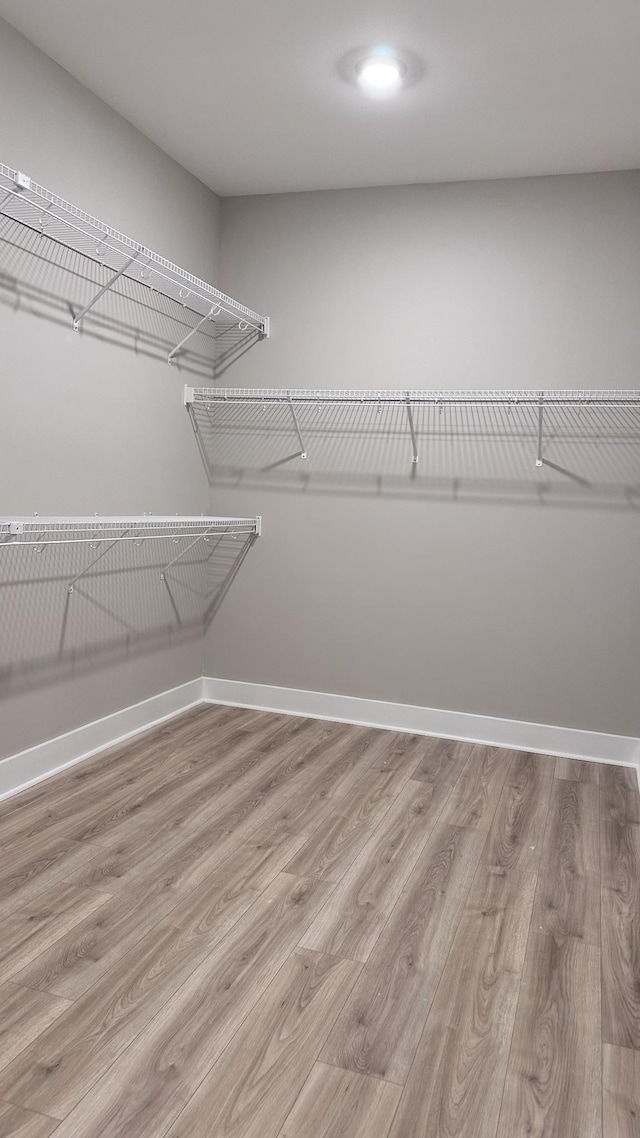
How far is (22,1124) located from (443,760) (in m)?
2.19

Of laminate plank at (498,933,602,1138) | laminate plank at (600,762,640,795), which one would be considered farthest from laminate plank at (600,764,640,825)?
laminate plank at (498,933,602,1138)

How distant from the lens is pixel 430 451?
3605 millimetres

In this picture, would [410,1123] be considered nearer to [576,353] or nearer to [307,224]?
[576,353]

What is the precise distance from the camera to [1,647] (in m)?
2.60

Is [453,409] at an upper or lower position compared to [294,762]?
upper

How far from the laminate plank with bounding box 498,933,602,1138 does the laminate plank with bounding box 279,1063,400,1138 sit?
204 mm

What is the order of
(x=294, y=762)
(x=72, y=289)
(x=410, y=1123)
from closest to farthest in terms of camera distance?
1. (x=410, y=1123)
2. (x=72, y=289)
3. (x=294, y=762)

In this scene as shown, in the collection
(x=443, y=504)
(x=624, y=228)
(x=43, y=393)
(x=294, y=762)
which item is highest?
(x=624, y=228)

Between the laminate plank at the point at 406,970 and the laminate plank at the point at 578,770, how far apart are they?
2.65 feet

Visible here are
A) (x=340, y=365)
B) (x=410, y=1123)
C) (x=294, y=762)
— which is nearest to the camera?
(x=410, y=1123)

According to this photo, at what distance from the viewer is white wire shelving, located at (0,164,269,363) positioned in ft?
7.54

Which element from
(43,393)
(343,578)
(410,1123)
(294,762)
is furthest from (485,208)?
(410,1123)

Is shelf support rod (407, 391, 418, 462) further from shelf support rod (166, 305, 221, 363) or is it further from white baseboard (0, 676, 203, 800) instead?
white baseboard (0, 676, 203, 800)

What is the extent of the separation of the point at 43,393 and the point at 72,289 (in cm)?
40
